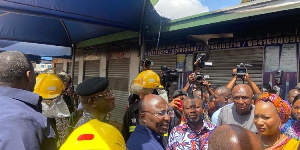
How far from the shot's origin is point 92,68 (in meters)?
10.4

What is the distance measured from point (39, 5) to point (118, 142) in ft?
12.3

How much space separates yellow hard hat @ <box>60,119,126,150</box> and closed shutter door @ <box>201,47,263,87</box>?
14.4 feet

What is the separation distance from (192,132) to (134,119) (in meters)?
0.75

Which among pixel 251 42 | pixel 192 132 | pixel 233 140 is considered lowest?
pixel 192 132

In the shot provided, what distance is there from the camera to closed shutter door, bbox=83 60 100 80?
1005 cm

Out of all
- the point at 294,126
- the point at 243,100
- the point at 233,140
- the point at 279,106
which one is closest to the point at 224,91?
the point at 243,100

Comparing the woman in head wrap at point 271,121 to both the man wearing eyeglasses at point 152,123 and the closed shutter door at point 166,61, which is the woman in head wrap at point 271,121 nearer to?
the man wearing eyeglasses at point 152,123

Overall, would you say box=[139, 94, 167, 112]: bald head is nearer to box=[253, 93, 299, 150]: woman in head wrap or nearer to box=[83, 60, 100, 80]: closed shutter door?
box=[253, 93, 299, 150]: woman in head wrap

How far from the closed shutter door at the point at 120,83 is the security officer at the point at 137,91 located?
4.84m

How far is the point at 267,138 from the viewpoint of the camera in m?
2.15

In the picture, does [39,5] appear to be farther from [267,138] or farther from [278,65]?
[278,65]

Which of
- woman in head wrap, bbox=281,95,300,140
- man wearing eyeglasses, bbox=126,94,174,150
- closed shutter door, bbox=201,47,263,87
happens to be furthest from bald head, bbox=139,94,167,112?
closed shutter door, bbox=201,47,263,87

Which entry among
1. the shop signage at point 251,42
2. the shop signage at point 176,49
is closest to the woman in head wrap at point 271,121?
the shop signage at point 251,42

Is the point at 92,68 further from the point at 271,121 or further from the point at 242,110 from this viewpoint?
the point at 271,121
